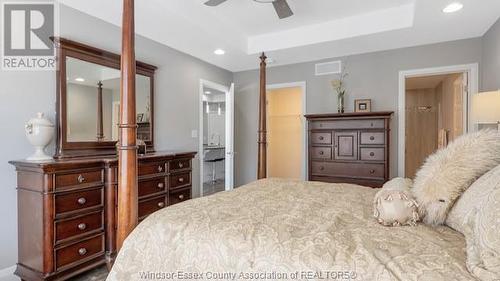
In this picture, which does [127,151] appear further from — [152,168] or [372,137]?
[372,137]

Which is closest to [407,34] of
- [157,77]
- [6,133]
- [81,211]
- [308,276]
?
[157,77]

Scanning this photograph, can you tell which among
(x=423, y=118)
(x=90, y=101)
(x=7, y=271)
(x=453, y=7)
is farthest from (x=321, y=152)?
(x=423, y=118)

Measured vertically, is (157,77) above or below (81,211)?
above

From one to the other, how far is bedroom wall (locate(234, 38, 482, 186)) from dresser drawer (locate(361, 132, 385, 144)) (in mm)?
480

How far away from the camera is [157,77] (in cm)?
366

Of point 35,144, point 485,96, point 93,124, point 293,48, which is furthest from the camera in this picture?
point 293,48

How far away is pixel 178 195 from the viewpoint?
317 centimetres

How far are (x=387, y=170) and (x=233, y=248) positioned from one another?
315 centimetres

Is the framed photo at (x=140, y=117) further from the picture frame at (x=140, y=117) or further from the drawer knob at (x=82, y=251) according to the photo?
the drawer knob at (x=82, y=251)

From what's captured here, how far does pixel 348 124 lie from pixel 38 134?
3401 mm

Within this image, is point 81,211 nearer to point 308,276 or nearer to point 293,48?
point 308,276

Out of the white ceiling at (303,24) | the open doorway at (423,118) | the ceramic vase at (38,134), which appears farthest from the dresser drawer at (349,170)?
the ceramic vase at (38,134)

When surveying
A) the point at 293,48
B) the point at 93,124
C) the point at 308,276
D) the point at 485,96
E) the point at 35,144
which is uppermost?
the point at 293,48

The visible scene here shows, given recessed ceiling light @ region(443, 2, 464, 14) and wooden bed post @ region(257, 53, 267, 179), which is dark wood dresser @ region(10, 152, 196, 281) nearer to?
wooden bed post @ region(257, 53, 267, 179)
